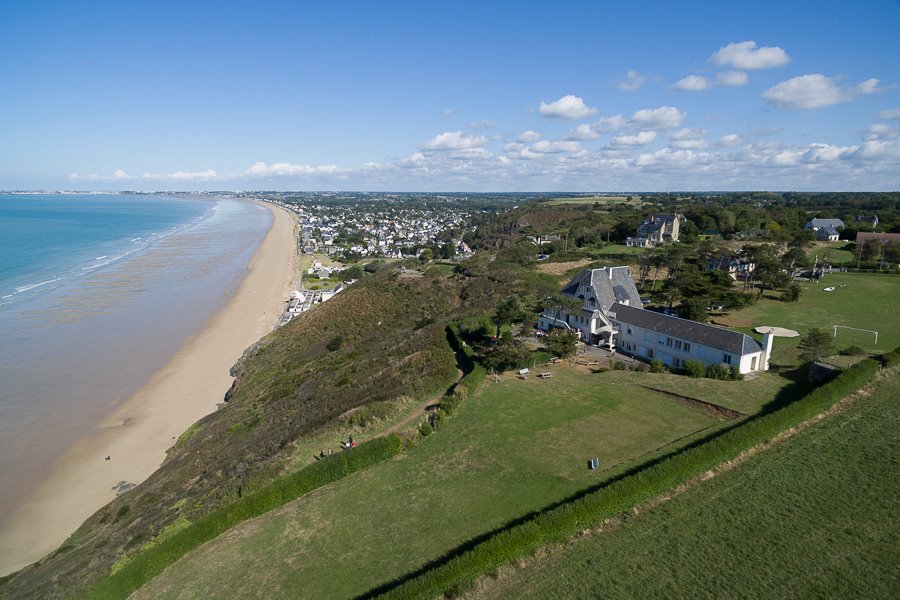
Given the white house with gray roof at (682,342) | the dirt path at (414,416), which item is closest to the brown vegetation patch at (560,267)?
the white house with gray roof at (682,342)

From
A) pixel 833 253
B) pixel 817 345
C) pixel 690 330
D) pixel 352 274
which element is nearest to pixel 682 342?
pixel 690 330

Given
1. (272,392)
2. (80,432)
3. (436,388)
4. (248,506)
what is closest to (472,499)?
(248,506)

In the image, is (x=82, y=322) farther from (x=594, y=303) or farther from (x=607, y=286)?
(x=607, y=286)

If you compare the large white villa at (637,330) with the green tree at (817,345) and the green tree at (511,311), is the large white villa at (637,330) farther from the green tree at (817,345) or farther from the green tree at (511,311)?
the green tree at (511,311)

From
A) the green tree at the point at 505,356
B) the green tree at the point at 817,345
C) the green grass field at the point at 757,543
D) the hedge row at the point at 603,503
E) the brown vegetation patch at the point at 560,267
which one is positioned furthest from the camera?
the brown vegetation patch at the point at 560,267

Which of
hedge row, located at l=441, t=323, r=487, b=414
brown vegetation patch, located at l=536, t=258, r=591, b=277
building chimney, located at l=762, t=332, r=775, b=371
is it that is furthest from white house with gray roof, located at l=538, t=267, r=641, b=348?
brown vegetation patch, located at l=536, t=258, r=591, b=277

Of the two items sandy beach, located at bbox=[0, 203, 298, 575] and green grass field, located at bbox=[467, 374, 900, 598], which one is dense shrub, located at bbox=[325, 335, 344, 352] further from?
green grass field, located at bbox=[467, 374, 900, 598]

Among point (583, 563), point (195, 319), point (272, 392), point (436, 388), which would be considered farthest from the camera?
point (195, 319)

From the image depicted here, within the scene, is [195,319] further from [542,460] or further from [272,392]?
[542,460]
